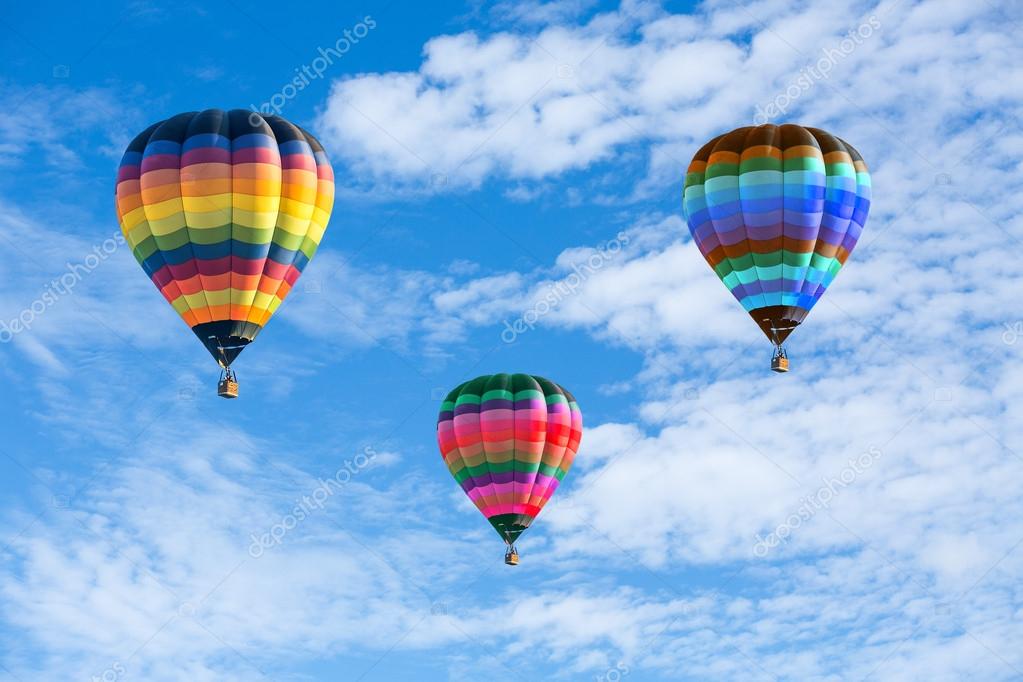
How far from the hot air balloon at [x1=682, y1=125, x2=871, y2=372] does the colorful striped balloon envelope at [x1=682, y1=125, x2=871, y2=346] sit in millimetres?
21

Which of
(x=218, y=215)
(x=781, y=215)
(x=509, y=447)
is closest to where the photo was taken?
(x=218, y=215)

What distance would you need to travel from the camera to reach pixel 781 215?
136 ft

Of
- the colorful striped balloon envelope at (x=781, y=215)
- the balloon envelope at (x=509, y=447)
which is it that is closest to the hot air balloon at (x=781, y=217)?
the colorful striped balloon envelope at (x=781, y=215)

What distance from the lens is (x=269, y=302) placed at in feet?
132

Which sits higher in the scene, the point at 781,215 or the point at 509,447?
the point at 781,215

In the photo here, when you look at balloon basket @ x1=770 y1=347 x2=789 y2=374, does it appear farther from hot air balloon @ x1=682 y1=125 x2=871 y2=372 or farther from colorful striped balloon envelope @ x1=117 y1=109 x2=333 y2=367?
colorful striped balloon envelope @ x1=117 y1=109 x2=333 y2=367

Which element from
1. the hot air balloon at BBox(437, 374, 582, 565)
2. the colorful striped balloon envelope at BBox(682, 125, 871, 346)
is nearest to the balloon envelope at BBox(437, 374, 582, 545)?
the hot air balloon at BBox(437, 374, 582, 565)

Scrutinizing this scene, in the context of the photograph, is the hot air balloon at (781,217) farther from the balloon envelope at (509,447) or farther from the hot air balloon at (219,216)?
the hot air balloon at (219,216)

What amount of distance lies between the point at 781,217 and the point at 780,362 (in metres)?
3.05

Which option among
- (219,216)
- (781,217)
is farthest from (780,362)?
(219,216)

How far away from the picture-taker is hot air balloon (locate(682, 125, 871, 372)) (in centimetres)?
4153

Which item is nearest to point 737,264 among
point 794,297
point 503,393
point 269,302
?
point 794,297

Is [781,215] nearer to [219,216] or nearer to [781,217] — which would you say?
[781,217]

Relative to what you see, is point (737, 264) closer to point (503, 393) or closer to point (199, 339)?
point (503, 393)
